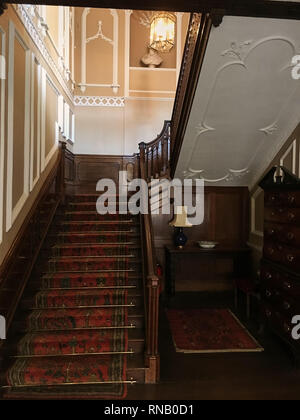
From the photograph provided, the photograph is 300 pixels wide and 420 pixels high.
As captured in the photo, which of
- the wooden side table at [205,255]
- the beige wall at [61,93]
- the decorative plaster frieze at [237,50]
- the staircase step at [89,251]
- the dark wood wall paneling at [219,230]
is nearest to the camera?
the beige wall at [61,93]

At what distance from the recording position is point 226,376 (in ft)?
9.34

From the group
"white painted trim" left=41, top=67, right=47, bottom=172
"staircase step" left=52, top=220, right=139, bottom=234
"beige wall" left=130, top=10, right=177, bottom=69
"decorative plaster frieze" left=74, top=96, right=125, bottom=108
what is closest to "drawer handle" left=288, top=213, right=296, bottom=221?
"staircase step" left=52, top=220, right=139, bottom=234

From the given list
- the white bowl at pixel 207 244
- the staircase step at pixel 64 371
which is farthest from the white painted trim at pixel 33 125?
the white bowl at pixel 207 244

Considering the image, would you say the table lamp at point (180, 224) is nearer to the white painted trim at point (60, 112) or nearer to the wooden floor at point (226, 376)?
the wooden floor at point (226, 376)

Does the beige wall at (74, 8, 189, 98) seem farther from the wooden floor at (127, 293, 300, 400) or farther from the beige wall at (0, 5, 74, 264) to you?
the wooden floor at (127, 293, 300, 400)

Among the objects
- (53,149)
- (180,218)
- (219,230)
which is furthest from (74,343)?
A: (219,230)

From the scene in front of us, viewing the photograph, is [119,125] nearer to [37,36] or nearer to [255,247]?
[37,36]

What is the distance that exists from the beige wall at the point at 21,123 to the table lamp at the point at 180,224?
2.13 meters

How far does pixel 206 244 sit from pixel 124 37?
4953mm

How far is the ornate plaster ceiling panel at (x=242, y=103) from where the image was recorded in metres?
2.96

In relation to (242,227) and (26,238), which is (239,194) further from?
(26,238)

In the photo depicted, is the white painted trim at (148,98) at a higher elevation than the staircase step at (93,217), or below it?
higher
